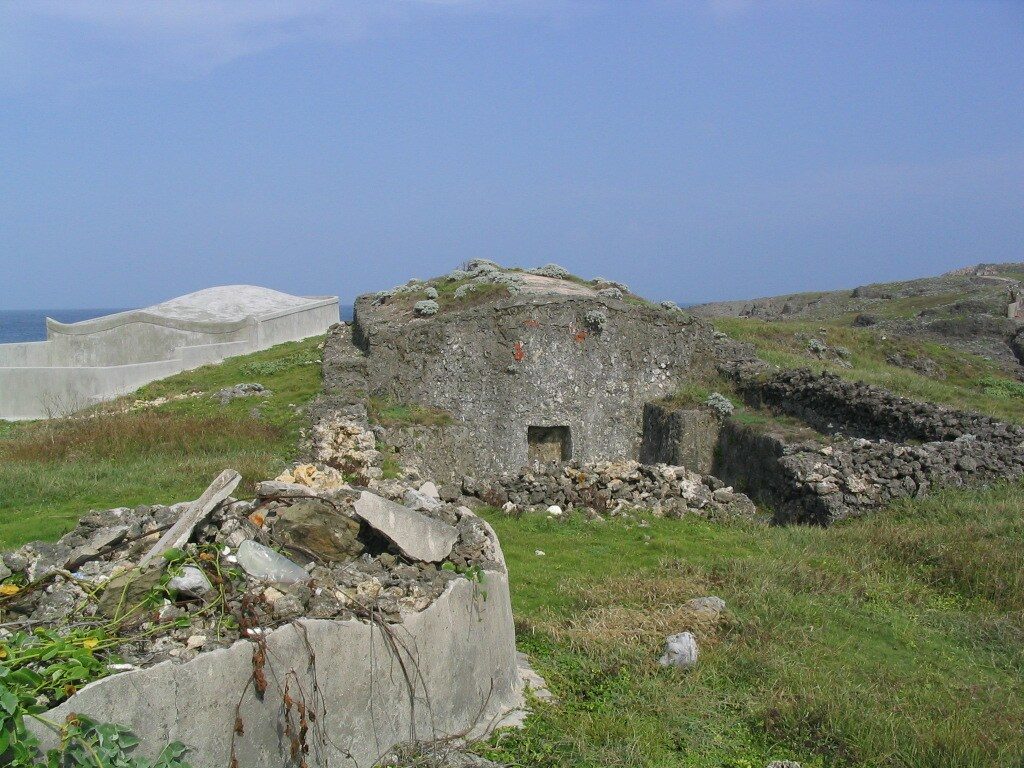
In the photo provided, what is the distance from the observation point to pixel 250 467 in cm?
1145

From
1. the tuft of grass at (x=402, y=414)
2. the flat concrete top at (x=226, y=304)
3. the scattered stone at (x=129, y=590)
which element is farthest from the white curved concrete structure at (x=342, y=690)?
the flat concrete top at (x=226, y=304)

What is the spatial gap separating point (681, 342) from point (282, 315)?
50.8 ft

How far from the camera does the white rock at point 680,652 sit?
6391 mm

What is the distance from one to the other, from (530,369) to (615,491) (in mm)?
5481

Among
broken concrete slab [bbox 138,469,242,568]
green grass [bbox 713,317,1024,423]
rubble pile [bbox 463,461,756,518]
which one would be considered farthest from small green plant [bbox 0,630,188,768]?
green grass [bbox 713,317,1024,423]

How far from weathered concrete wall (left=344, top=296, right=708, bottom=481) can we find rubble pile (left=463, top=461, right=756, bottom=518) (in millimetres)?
3589

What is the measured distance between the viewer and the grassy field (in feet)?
17.4

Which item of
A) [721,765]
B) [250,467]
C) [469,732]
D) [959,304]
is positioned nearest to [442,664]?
[469,732]

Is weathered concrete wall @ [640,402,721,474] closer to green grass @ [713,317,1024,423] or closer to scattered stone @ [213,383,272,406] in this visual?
green grass @ [713,317,1024,423]

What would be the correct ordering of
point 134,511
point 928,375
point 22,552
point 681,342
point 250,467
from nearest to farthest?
point 22,552, point 134,511, point 250,467, point 681,342, point 928,375

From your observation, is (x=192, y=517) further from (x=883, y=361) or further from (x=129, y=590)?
(x=883, y=361)

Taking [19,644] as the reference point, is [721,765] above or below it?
below

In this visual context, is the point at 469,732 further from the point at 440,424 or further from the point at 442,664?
the point at 440,424

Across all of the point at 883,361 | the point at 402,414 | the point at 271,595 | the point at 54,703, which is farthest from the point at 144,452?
the point at 883,361
